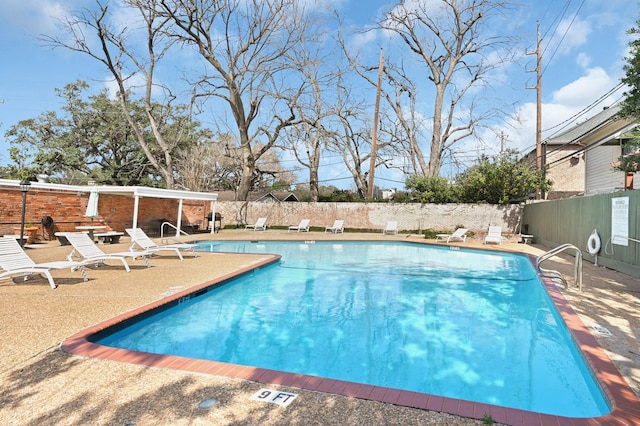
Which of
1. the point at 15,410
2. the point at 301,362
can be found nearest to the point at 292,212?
the point at 301,362

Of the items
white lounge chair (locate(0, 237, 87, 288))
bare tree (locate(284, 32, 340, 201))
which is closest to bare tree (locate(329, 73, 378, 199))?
bare tree (locate(284, 32, 340, 201))

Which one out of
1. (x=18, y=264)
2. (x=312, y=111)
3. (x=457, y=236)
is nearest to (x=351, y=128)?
(x=312, y=111)

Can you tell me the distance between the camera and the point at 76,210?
15.5 meters

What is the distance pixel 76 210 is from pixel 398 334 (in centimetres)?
1551

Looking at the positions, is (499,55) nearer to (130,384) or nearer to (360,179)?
(360,179)

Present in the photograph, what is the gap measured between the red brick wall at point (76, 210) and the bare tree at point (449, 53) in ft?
56.7

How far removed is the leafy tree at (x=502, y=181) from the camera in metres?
18.4

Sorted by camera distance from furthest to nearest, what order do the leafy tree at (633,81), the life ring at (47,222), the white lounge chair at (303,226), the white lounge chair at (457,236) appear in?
the white lounge chair at (303,226) < the white lounge chair at (457,236) < the life ring at (47,222) < the leafy tree at (633,81)

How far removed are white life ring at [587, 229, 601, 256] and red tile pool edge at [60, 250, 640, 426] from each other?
21.7ft

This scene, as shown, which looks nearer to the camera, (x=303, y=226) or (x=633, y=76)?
(x=633, y=76)

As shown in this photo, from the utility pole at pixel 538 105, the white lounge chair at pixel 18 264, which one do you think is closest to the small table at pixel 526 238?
the utility pole at pixel 538 105

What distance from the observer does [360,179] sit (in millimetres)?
29250

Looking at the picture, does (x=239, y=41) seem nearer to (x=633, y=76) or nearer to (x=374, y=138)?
(x=374, y=138)

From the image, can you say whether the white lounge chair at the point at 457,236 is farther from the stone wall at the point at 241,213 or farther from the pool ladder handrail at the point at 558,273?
the pool ladder handrail at the point at 558,273
